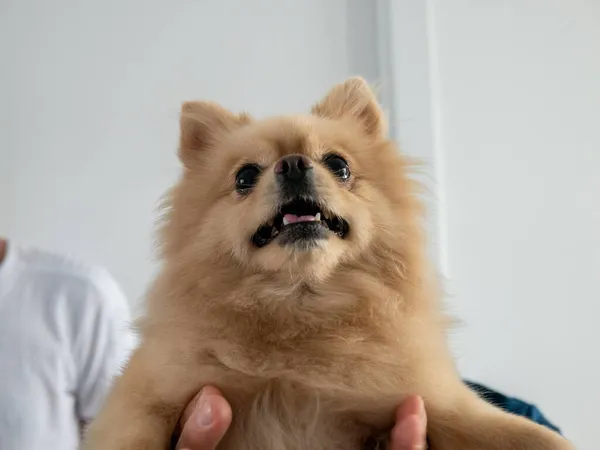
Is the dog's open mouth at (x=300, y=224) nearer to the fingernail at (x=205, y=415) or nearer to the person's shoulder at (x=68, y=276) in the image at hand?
the fingernail at (x=205, y=415)

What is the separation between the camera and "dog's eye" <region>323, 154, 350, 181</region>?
1.02 meters

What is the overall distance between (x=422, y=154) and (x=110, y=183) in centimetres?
122

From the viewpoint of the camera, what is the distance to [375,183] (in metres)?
1.06

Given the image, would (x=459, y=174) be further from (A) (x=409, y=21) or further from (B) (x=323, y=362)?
(B) (x=323, y=362)

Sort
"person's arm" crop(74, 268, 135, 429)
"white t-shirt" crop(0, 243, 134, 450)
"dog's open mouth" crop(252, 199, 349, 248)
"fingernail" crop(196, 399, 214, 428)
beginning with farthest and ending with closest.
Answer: "person's arm" crop(74, 268, 135, 429)
"white t-shirt" crop(0, 243, 134, 450)
"dog's open mouth" crop(252, 199, 349, 248)
"fingernail" crop(196, 399, 214, 428)

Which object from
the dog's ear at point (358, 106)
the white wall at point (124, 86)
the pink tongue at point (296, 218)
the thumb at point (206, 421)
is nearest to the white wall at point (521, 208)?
the white wall at point (124, 86)

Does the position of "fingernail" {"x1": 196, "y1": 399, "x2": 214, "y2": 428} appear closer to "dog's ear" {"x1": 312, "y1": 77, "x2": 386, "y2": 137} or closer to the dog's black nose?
the dog's black nose

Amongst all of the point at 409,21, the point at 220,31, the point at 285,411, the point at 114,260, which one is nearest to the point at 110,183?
the point at 114,260

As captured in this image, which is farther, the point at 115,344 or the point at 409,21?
the point at 409,21

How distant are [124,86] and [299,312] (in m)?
1.65

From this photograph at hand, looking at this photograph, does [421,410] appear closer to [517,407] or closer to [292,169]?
[292,169]

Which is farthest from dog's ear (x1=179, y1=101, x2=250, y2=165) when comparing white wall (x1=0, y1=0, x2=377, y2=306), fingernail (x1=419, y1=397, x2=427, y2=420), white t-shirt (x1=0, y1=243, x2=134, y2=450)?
white wall (x1=0, y1=0, x2=377, y2=306)

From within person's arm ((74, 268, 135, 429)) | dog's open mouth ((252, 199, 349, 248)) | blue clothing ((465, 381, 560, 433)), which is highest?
dog's open mouth ((252, 199, 349, 248))

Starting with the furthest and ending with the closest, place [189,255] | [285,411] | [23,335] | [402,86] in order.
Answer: [402,86] → [23,335] → [189,255] → [285,411]
